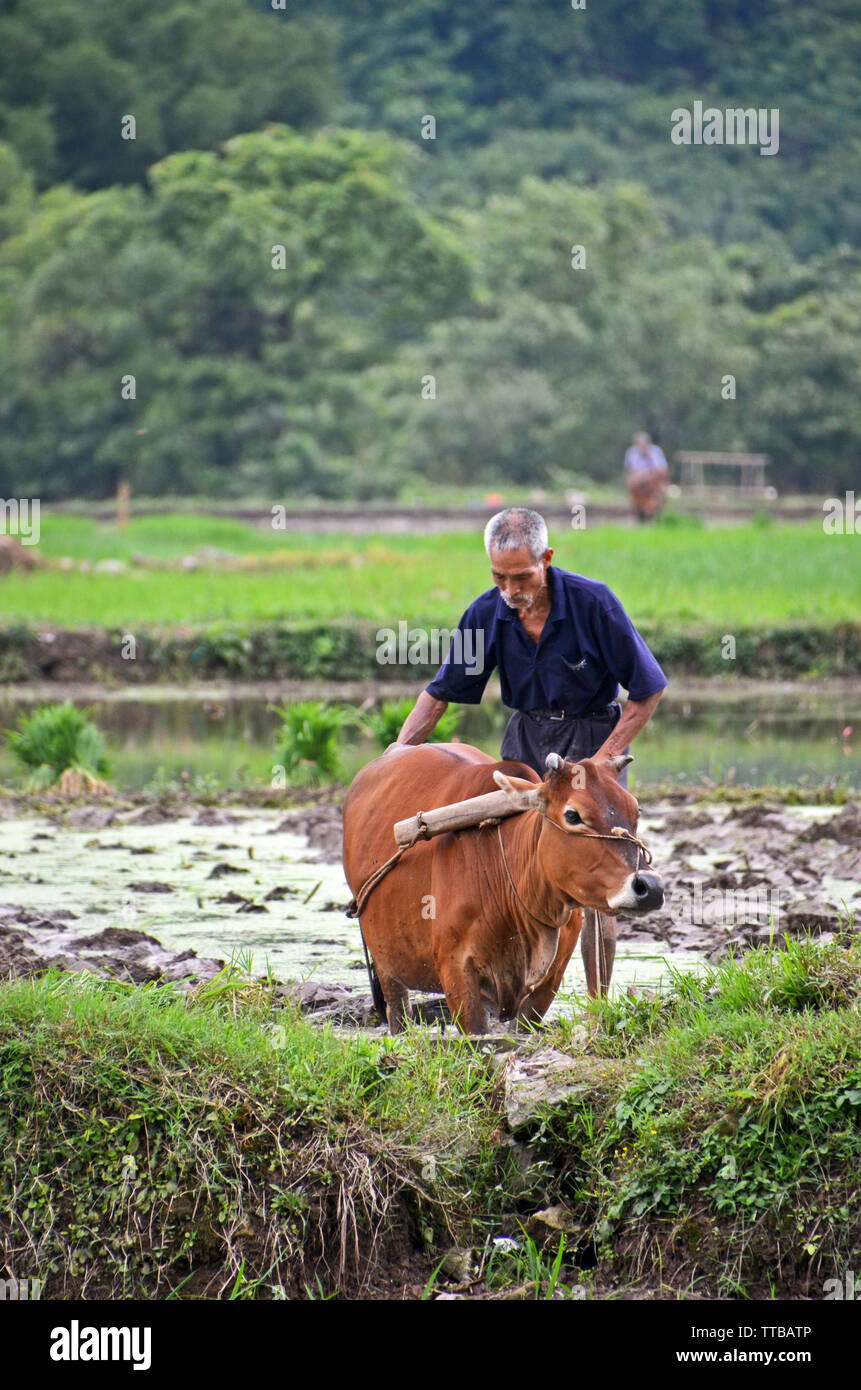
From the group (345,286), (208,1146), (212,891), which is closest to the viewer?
(208,1146)

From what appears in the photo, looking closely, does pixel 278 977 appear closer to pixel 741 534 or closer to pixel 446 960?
pixel 446 960

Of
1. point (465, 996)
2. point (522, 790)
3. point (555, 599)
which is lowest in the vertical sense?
point (465, 996)

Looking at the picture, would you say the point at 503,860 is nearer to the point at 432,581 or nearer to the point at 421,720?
the point at 421,720

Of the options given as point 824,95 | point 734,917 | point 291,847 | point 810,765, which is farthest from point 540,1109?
point 824,95

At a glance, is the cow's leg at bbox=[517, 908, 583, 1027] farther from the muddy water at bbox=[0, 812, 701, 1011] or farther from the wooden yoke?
the muddy water at bbox=[0, 812, 701, 1011]

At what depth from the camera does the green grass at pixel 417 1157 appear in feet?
14.8

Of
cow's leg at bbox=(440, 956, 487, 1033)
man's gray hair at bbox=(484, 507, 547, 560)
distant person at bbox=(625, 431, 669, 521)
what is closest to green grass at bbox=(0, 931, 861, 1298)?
cow's leg at bbox=(440, 956, 487, 1033)

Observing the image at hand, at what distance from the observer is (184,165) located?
43.2m

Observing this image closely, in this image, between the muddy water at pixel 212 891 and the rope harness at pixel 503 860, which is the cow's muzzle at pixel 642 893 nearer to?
the rope harness at pixel 503 860

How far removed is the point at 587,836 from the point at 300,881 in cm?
425

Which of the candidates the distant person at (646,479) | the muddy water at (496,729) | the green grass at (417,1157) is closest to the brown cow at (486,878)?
the green grass at (417,1157)

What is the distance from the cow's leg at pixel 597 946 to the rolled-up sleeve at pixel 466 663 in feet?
Answer: 2.66

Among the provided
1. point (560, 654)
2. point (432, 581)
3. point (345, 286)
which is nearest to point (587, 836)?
point (560, 654)

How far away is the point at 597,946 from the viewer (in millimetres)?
5750
